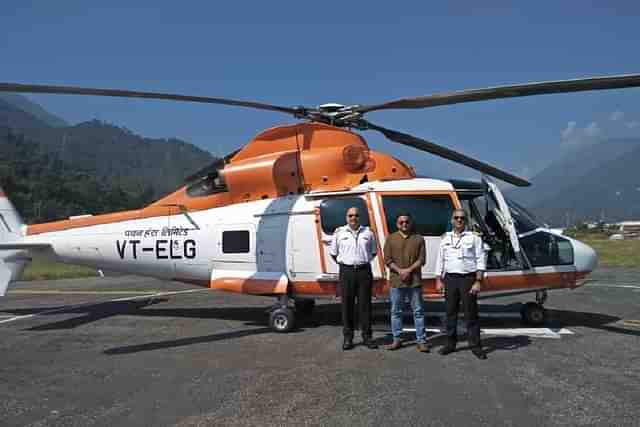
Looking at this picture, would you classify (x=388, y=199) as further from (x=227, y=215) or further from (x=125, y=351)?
(x=125, y=351)

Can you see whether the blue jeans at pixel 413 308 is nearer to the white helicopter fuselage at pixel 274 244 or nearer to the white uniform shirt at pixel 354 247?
the white uniform shirt at pixel 354 247

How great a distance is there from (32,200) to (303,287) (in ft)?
333

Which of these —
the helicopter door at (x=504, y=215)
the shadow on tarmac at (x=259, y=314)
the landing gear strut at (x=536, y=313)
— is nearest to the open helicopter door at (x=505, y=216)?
the helicopter door at (x=504, y=215)

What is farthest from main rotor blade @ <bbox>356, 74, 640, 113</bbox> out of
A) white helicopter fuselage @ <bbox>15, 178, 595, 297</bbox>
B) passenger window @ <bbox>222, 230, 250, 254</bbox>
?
passenger window @ <bbox>222, 230, 250, 254</bbox>

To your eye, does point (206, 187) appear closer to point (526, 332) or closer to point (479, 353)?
point (479, 353)

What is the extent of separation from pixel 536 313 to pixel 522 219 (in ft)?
5.15

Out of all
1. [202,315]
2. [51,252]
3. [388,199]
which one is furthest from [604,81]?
[51,252]

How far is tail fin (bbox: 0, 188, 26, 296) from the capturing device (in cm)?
908

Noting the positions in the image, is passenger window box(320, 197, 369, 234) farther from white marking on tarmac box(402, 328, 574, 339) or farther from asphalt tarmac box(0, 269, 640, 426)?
white marking on tarmac box(402, 328, 574, 339)

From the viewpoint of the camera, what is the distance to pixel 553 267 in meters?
7.57

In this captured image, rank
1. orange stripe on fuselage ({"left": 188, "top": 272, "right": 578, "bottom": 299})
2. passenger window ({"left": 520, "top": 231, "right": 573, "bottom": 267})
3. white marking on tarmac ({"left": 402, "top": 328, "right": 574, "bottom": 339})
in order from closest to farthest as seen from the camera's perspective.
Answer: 1. white marking on tarmac ({"left": 402, "top": 328, "right": 574, "bottom": 339})
2. orange stripe on fuselage ({"left": 188, "top": 272, "right": 578, "bottom": 299})
3. passenger window ({"left": 520, "top": 231, "right": 573, "bottom": 267})

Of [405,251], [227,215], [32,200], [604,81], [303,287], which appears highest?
[32,200]

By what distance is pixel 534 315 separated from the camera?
7812 mm

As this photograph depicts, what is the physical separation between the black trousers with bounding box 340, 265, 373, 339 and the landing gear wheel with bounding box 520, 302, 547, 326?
307cm
